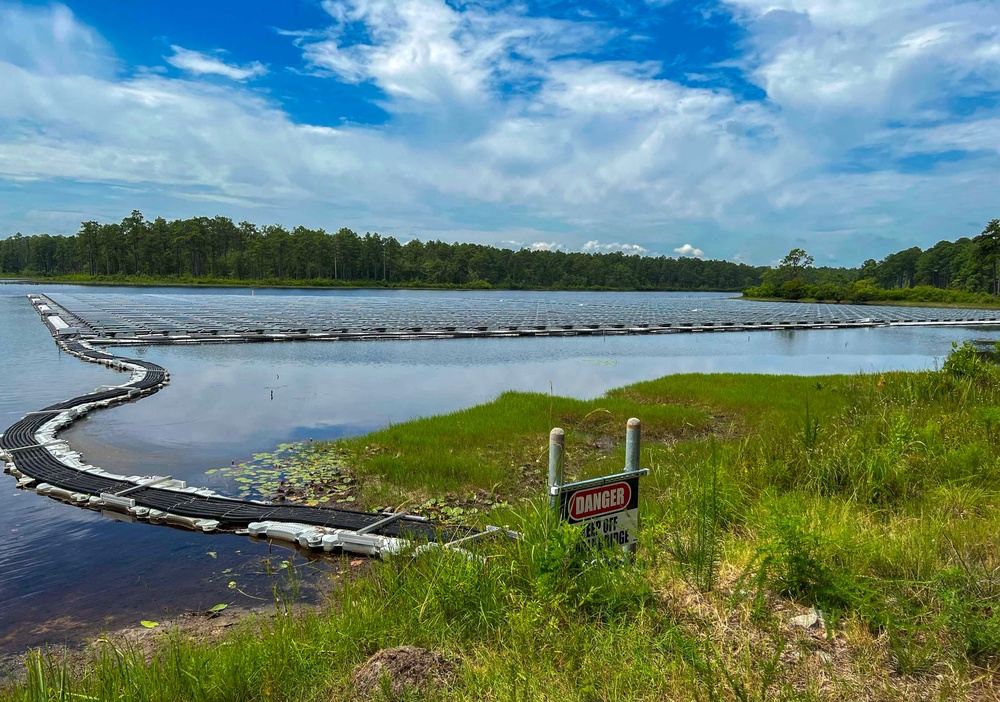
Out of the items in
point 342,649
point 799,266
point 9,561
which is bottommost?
point 9,561

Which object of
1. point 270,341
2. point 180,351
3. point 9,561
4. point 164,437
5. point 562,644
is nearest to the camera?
point 562,644

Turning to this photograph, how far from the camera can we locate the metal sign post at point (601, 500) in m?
4.71

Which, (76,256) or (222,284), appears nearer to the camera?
(222,284)

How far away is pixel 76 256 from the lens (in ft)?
520

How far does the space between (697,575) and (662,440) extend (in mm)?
8704

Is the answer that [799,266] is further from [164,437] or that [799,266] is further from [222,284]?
[164,437]

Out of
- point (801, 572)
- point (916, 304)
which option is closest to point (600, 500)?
point (801, 572)

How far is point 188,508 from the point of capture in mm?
8680

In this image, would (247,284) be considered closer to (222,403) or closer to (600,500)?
(222,403)

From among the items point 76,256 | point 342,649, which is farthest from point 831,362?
point 76,256

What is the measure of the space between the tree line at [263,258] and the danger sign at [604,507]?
15149 cm

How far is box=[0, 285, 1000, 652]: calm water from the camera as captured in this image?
6.72 m

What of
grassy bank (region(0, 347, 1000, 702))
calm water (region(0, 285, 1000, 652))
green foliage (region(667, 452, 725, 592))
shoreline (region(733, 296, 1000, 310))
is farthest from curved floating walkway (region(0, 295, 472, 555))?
shoreline (region(733, 296, 1000, 310))

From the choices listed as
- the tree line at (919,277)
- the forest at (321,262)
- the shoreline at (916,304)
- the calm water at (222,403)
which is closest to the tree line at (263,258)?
the forest at (321,262)
